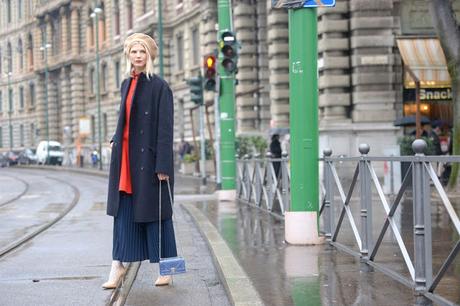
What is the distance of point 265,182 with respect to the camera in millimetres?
15164

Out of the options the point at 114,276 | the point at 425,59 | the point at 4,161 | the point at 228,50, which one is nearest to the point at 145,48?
the point at 114,276

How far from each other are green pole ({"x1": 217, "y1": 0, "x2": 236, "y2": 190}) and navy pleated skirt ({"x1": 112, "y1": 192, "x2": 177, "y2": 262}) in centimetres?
1161

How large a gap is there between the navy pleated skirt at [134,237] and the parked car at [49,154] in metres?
57.9

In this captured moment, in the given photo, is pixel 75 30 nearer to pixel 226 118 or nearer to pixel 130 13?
pixel 130 13

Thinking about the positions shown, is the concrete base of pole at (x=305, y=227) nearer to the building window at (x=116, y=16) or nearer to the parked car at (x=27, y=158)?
the building window at (x=116, y=16)

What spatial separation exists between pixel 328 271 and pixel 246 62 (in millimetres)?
31401

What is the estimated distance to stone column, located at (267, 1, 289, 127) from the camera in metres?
33.4

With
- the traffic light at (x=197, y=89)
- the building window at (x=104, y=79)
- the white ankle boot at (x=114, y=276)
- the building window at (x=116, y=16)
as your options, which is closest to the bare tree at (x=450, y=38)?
the traffic light at (x=197, y=89)

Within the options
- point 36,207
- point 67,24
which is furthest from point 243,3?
point 67,24

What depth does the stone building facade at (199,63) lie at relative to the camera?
27891 millimetres

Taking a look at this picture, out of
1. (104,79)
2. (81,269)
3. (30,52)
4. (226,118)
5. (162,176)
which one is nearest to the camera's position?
(162,176)

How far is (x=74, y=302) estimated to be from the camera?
6816mm

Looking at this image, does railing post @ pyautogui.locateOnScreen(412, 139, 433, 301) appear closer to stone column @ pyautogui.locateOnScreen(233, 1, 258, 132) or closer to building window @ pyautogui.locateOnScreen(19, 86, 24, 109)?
stone column @ pyautogui.locateOnScreen(233, 1, 258, 132)

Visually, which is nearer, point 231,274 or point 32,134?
point 231,274
